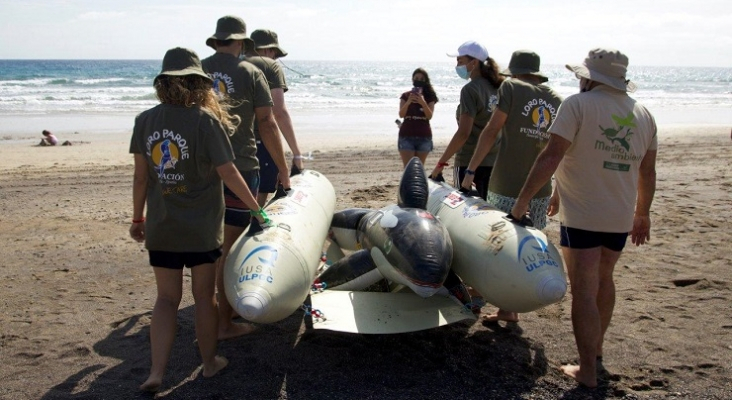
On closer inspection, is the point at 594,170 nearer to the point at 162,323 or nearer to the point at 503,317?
→ the point at 503,317

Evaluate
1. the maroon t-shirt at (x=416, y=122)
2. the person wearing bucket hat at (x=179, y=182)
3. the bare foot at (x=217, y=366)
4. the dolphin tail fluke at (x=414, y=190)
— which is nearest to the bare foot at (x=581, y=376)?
the dolphin tail fluke at (x=414, y=190)

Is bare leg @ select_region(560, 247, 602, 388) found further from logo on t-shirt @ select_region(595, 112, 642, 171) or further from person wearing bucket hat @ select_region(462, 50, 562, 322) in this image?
person wearing bucket hat @ select_region(462, 50, 562, 322)

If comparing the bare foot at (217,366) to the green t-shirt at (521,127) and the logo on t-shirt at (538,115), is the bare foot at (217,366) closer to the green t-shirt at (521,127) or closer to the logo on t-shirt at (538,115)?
the green t-shirt at (521,127)

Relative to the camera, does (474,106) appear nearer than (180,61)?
No

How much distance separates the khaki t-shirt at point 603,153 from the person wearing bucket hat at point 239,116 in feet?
6.85

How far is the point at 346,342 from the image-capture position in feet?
14.8

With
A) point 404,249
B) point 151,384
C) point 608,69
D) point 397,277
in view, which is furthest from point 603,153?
point 151,384

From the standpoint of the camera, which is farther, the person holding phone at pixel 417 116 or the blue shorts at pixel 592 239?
the person holding phone at pixel 417 116

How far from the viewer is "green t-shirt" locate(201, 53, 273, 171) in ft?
15.1

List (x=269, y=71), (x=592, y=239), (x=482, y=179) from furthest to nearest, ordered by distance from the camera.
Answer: (x=482, y=179) < (x=269, y=71) < (x=592, y=239)

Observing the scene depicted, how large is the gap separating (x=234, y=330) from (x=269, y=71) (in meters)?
2.07

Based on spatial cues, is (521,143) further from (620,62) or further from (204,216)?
(204,216)

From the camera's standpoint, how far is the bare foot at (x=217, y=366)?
13.1 feet

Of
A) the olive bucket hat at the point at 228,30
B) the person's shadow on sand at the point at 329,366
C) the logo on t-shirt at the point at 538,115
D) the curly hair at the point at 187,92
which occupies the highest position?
the olive bucket hat at the point at 228,30
